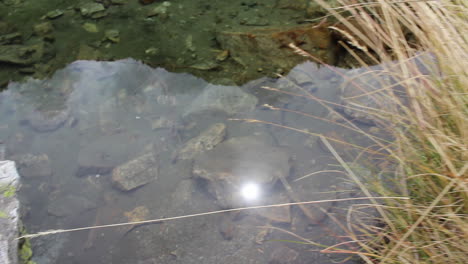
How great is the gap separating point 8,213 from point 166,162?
100 centimetres

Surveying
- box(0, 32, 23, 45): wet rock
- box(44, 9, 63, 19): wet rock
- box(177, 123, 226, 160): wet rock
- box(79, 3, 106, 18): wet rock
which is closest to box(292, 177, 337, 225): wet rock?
box(177, 123, 226, 160): wet rock

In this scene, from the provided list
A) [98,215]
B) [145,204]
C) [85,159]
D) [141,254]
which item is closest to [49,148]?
[85,159]

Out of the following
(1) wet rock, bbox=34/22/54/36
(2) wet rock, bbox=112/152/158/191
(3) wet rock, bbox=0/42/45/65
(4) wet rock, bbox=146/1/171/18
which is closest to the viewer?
(2) wet rock, bbox=112/152/158/191

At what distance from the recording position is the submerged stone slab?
1.52m

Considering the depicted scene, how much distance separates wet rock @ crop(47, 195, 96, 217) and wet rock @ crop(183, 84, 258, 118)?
2.94ft

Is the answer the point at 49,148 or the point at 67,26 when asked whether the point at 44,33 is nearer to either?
the point at 67,26

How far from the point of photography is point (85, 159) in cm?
247

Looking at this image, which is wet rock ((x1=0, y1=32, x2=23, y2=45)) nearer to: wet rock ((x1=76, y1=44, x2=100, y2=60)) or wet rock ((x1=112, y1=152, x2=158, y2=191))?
wet rock ((x1=76, y1=44, x2=100, y2=60))

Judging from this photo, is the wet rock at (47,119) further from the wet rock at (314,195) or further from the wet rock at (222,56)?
the wet rock at (314,195)

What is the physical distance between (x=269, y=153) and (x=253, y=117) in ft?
Answer: 1.08

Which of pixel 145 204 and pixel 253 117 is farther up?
pixel 253 117

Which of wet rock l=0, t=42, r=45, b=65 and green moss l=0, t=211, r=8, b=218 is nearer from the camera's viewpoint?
green moss l=0, t=211, r=8, b=218

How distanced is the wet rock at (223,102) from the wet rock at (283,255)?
1.08 meters

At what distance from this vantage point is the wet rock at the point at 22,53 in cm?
322
